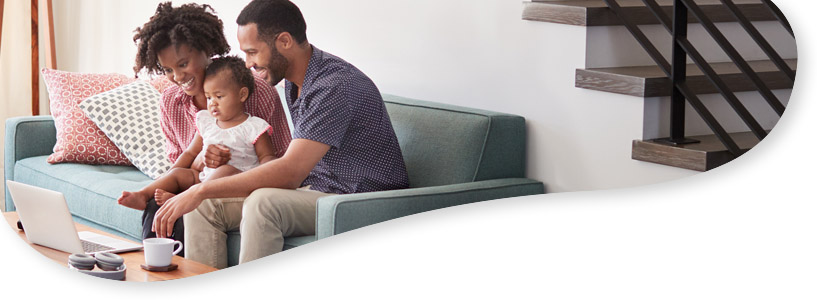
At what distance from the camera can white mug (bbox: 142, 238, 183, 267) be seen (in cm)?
187

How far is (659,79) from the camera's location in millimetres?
2156

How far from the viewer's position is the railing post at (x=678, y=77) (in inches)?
86.2

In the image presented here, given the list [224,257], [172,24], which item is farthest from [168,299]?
[172,24]

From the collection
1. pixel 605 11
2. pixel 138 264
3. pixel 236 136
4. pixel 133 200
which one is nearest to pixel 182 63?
pixel 236 136

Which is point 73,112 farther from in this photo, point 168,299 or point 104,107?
point 168,299

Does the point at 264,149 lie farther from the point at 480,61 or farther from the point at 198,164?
the point at 480,61

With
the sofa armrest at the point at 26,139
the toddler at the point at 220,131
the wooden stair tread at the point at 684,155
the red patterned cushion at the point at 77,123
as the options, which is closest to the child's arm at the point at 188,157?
the toddler at the point at 220,131

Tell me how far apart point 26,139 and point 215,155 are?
353 mm

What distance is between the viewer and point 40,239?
1.92 meters

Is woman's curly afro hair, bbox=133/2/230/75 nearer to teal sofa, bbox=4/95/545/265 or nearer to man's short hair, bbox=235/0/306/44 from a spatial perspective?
man's short hair, bbox=235/0/306/44

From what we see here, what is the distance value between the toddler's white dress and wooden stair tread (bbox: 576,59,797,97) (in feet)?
2.33

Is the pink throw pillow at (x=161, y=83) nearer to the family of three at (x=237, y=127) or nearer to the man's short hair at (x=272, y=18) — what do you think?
the family of three at (x=237, y=127)

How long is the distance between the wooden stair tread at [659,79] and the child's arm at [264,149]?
68 centimetres

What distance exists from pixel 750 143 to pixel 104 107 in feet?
4.55
